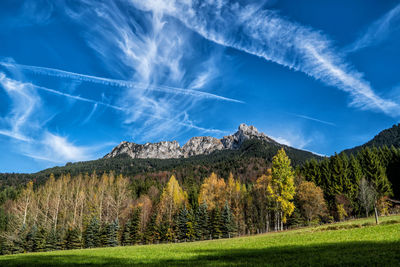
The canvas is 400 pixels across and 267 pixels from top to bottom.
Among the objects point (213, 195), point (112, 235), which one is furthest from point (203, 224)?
point (112, 235)

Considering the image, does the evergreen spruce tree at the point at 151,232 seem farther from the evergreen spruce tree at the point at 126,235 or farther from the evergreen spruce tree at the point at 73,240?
the evergreen spruce tree at the point at 73,240

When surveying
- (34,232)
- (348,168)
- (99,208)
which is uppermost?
(348,168)

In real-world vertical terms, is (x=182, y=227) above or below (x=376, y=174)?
below

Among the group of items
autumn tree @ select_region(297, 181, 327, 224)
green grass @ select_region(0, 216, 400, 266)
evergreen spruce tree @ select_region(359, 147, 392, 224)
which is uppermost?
evergreen spruce tree @ select_region(359, 147, 392, 224)

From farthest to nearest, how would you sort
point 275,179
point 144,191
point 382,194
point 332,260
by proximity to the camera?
point 144,191, point 382,194, point 275,179, point 332,260

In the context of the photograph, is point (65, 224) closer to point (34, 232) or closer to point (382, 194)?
point (34, 232)

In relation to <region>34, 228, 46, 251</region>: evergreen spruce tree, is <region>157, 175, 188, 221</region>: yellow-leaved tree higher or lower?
higher

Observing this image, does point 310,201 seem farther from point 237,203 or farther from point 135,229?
point 135,229

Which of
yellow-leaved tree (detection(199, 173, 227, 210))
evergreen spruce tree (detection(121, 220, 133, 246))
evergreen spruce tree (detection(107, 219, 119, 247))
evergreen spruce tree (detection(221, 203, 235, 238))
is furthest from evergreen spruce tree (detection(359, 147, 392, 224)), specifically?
evergreen spruce tree (detection(107, 219, 119, 247))

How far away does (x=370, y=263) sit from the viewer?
28.8 feet

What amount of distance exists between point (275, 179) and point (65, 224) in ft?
199

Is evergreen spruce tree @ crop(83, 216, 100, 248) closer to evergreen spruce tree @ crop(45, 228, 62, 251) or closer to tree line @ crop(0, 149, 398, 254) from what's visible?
tree line @ crop(0, 149, 398, 254)

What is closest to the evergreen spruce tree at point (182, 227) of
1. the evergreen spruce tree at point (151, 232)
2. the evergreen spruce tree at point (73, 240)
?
the evergreen spruce tree at point (151, 232)

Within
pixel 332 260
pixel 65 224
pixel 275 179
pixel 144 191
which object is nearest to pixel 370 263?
pixel 332 260
